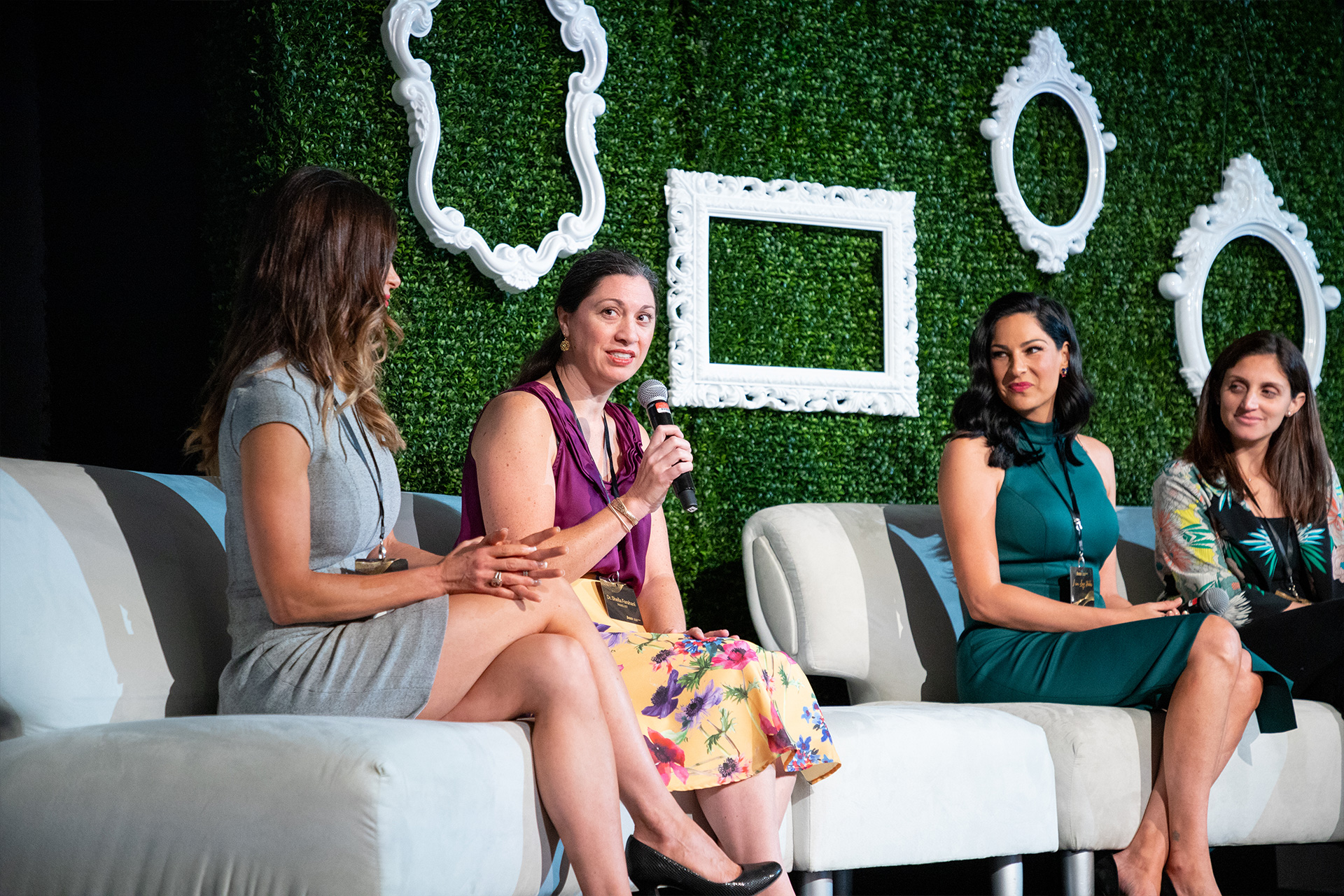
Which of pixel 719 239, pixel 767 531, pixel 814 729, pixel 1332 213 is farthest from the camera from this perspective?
pixel 1332 213

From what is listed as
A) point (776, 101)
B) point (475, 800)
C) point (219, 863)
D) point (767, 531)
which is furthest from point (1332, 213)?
point (219, 863)

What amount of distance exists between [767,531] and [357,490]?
1225 mm

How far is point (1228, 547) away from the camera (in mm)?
3020

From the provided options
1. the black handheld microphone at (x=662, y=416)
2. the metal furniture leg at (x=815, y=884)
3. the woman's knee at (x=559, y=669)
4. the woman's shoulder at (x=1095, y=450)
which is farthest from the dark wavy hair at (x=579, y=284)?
the woman's shoulder at (x=1095, y=450)

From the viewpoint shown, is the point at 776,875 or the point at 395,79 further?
the point at 395,79

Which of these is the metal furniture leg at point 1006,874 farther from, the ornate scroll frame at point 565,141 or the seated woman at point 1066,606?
the ornate scroll frame at point 565,141

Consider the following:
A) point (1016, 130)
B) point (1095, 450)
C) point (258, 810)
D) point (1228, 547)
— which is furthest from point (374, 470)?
point (1016, 130)

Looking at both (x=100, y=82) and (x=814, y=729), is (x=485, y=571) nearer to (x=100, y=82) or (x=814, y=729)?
(x=814, y=729)

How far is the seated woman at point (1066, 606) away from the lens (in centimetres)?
232

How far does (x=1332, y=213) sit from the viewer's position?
4.14 m

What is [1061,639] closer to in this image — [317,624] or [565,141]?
[317,624]

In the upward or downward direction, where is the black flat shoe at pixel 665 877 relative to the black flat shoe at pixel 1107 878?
upward

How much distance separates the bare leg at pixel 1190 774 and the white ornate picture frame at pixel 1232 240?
1.72 metres

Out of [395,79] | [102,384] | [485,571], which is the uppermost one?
[395,79]
